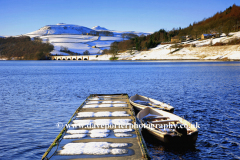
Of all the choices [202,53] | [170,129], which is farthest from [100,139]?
[202,53]

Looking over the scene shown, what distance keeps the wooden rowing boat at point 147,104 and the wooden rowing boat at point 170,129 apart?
8.25 feet

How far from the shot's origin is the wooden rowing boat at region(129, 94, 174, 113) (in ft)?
72.7

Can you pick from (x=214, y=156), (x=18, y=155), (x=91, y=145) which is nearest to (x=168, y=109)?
(x=214, y=156)

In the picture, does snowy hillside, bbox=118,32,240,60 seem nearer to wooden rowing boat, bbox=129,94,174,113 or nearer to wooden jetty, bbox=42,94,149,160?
wooden rowing boat, bbox=129,94,174,113

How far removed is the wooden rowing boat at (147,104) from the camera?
2215 cm

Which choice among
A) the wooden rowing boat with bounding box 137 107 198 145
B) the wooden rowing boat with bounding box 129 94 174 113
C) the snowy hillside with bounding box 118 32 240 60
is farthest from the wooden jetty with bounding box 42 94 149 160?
the snowy hillside with bounding box 118 32 240 60

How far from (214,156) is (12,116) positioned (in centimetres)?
2067

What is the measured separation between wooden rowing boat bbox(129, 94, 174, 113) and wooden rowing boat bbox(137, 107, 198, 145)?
252 centimetres

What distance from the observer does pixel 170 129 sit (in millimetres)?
16078

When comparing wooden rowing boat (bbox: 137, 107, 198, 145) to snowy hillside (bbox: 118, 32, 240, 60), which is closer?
wooden rowing boat (bbox: 137, 107, 198, 145)

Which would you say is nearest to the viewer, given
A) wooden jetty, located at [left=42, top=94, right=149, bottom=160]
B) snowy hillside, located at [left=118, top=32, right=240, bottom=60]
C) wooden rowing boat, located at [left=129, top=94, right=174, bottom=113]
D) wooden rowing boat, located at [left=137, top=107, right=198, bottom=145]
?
wooden jetty, located at [left=42, top=94, right=149, bottom=160]

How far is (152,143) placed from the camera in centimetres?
1627

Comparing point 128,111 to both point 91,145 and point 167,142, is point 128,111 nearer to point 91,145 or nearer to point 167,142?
point 167,142

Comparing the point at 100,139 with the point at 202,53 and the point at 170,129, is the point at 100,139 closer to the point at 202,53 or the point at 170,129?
the point at 170,129
